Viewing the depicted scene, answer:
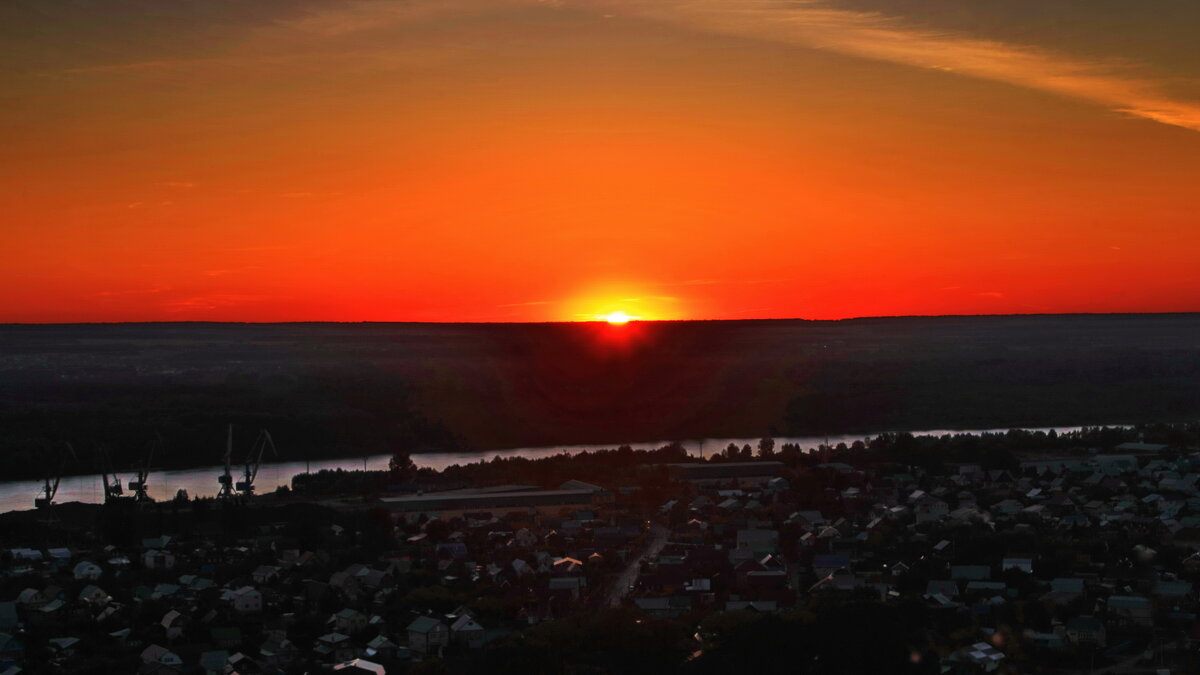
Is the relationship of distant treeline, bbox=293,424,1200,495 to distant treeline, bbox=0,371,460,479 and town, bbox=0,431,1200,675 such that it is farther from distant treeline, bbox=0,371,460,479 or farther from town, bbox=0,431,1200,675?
distant treeline, bbox=0,371,460,479

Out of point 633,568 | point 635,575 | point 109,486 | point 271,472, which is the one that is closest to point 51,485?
point 109,486

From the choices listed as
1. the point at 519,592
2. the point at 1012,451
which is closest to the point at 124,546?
the point at 519,592

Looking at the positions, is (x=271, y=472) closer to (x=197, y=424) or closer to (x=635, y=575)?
(x=197, y=424)

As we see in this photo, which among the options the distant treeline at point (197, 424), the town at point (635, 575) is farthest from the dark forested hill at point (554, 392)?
the town at point (635, 575)

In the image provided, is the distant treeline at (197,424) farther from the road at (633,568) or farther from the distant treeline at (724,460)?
the road at (633,568)

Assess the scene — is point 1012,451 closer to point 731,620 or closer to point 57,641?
point 731,620
